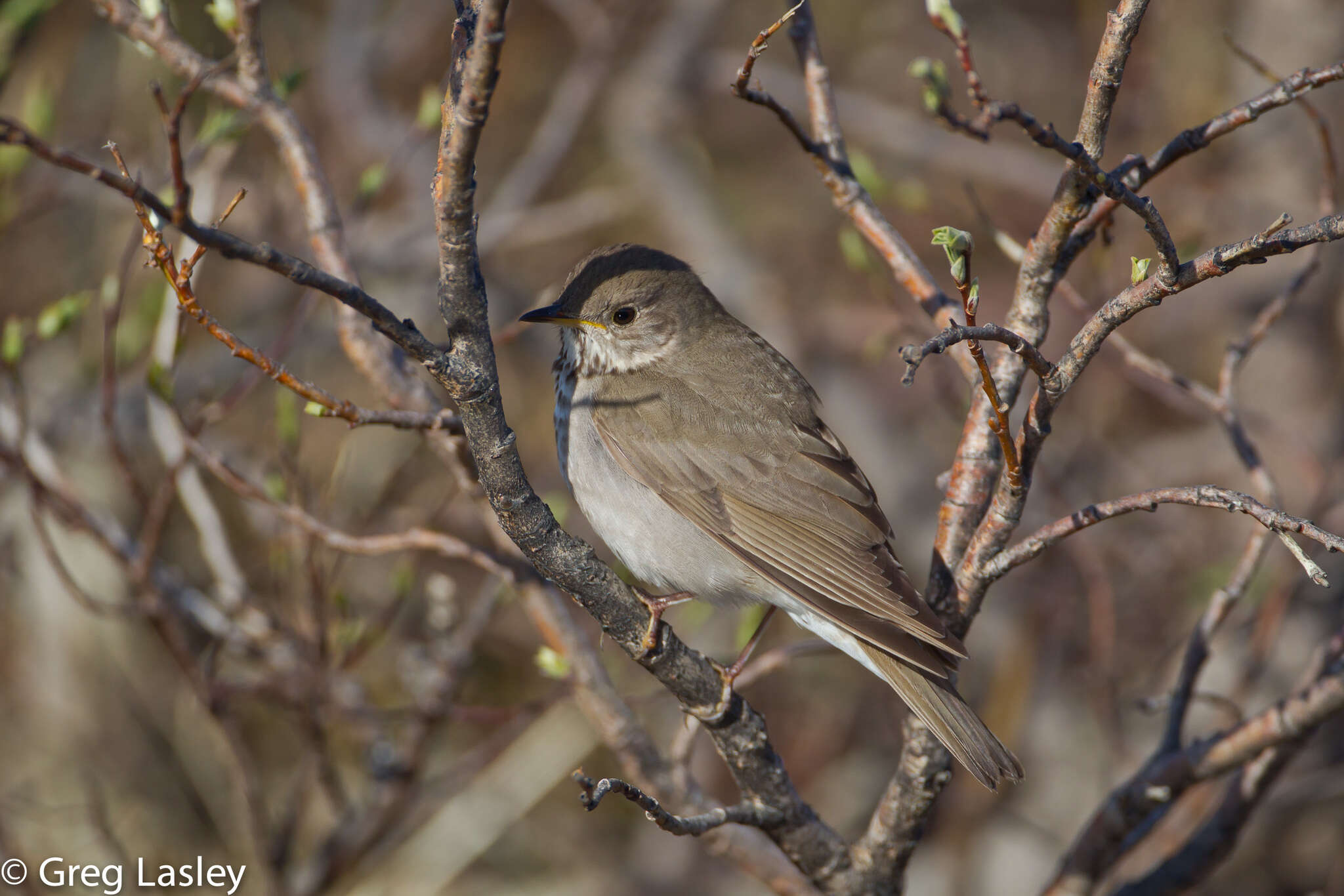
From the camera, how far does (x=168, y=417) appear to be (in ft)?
13.4

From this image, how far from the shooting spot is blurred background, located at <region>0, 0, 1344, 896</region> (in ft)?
14.8

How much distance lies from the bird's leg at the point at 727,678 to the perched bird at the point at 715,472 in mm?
114

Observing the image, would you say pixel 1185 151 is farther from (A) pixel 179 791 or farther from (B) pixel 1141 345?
(A) pixel 179 791

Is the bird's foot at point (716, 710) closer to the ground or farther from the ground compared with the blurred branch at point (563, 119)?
closer to the ground

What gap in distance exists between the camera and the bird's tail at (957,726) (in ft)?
10.0

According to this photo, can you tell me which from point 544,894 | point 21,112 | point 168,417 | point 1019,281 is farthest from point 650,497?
point 21,112

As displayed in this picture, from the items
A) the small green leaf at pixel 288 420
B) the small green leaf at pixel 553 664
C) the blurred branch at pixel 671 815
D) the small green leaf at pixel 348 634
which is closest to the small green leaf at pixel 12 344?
the small green leaf at pixel 288 420

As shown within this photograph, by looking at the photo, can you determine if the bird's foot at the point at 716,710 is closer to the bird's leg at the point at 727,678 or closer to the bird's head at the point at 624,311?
the bird's leg at the point at 727,678

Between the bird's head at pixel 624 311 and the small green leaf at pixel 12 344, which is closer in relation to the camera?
the small green leaf at pixel 12 344

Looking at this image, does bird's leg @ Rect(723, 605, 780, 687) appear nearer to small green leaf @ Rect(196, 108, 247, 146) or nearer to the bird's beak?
the bird's beak

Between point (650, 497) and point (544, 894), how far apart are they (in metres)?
3.08

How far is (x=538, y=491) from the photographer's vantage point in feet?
21.2

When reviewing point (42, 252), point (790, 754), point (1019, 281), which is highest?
point (42, 252)

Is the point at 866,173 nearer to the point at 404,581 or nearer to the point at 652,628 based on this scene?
the point at 652,628
